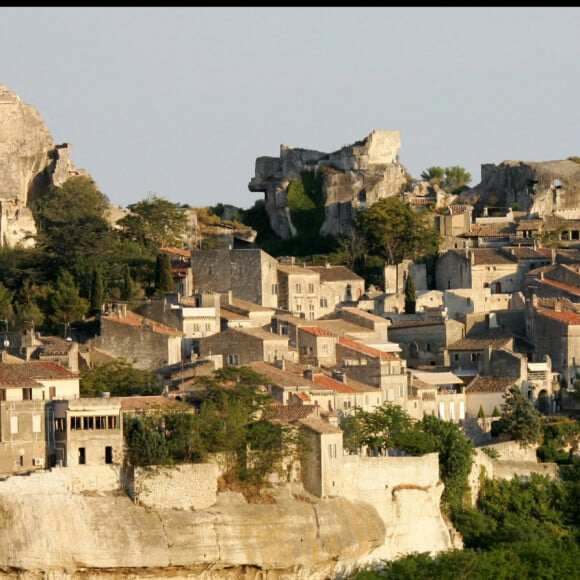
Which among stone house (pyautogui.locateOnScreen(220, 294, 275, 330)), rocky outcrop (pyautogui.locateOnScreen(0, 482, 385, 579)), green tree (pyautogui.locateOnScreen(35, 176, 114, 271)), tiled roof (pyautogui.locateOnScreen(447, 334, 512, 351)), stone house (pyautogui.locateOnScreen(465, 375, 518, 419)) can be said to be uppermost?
green tree (pyautogui.locateOnScreen(35, 176, 114, 271))

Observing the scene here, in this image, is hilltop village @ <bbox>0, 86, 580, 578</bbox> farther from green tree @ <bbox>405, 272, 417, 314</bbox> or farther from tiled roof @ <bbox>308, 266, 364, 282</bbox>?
green tree @ <bbox>405, 272, 417, 314</bbox>

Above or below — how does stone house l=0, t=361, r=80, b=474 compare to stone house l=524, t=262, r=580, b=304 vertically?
below

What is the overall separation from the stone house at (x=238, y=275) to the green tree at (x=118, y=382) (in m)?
12.4

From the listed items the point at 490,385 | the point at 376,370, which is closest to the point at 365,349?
the point at 376,370

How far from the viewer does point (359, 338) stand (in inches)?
1861

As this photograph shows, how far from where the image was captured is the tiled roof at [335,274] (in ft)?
178

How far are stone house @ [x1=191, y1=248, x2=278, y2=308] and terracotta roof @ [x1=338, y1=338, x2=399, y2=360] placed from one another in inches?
238

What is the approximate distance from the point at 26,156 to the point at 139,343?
943 inches

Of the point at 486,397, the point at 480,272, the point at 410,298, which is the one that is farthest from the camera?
the point at 480,272

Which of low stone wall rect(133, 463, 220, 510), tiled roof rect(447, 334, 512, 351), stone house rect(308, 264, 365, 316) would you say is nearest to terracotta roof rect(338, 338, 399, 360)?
tiled roof rect(447, 334, 512, 351)

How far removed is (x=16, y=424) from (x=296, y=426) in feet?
20.2

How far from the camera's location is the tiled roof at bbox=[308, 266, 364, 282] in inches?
2131

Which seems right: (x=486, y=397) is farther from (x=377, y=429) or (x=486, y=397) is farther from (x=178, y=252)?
(x=178, y=252)

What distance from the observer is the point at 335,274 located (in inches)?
2152
